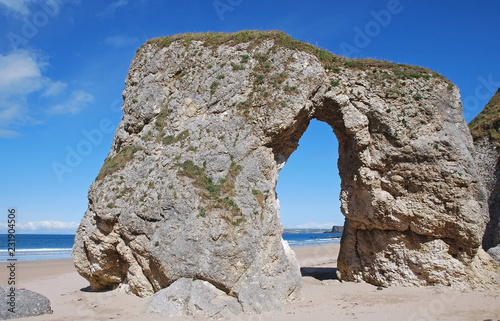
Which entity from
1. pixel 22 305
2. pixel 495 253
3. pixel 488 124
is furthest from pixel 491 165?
pixel 22 305

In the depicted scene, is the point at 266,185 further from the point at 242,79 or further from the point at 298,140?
the point at 242,79

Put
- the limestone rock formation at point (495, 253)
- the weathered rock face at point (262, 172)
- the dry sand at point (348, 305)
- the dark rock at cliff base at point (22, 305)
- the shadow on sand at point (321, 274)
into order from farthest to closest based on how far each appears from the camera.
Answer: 1. the shadow on sand at point (321, 274)
2. the limestone rock formation at point (495, 253)
3. the weathered rock face at point (262, 172)
4. the dry sand at point (348, 305)
5. the dark rock at cliff base at point (22, 305)

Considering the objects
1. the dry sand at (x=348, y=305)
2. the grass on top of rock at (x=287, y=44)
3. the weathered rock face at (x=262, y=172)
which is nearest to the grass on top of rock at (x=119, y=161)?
the weathered rock face at (x=262, y=172)

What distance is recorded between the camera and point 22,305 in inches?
414

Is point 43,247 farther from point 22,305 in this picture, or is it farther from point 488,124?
point 488,124

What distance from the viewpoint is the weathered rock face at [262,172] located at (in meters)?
11.7

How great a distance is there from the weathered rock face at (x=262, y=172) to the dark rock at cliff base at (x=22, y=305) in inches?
88.3

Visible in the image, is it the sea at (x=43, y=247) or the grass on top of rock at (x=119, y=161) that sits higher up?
the grass on top of rock at (x=119, y=161)

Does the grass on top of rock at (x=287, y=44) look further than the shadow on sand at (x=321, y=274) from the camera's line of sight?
No

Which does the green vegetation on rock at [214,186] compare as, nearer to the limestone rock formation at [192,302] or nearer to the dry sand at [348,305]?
the limestone rock formation at [192,302]

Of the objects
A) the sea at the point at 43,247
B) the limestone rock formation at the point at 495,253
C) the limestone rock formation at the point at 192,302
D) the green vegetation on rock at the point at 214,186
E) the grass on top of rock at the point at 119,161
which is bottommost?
the sea at the point at 43,247

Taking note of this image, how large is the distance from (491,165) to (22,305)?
21.3 metres

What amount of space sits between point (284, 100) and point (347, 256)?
7.51 meters

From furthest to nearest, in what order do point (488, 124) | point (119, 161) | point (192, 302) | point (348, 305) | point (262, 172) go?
point (488, 124) → point (119, 161) → point (262, 172) → point (348, 305) → point (192, 302)
